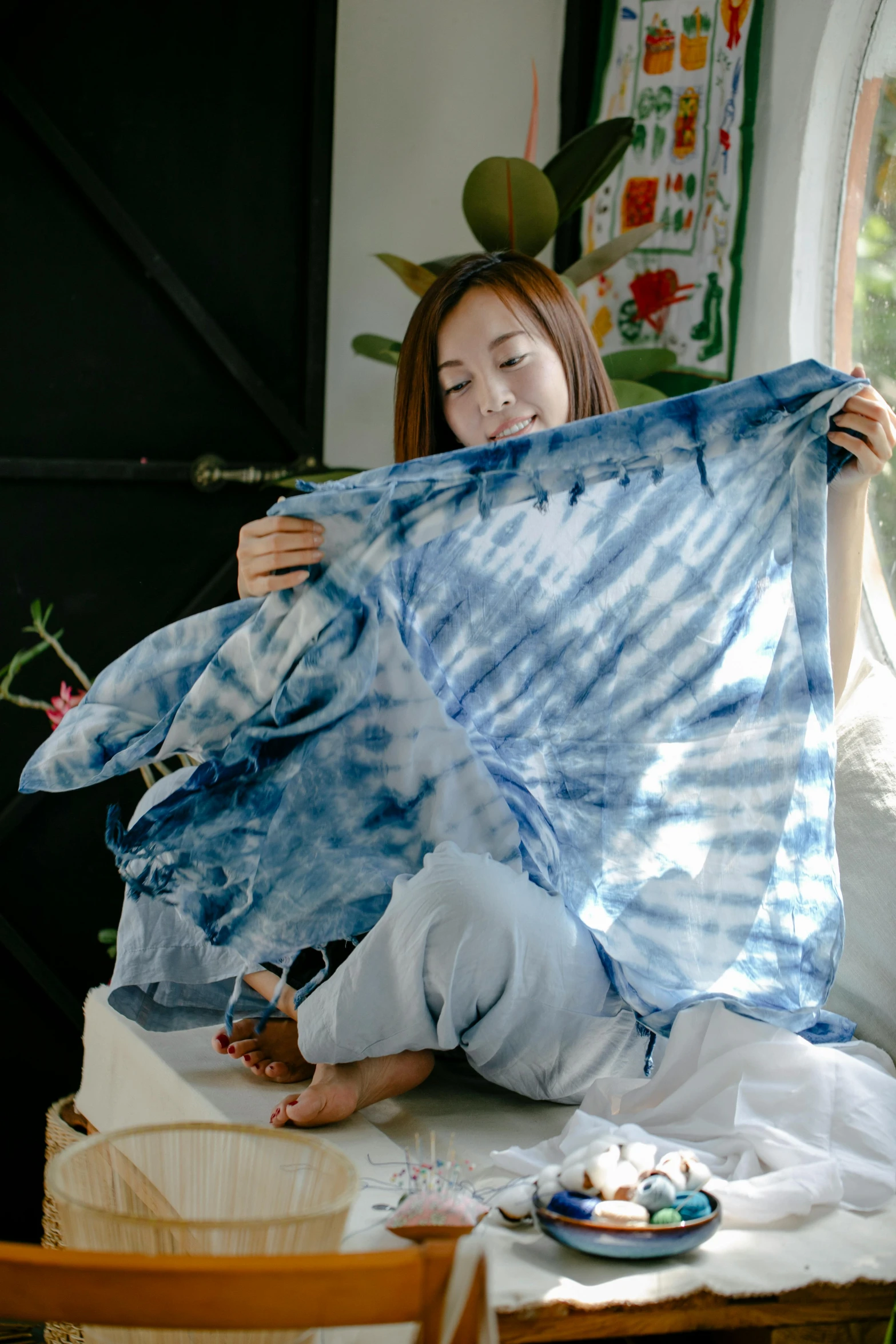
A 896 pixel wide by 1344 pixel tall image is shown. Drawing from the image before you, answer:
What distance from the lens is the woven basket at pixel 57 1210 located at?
1.48 metres

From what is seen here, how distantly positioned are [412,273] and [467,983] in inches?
53.5

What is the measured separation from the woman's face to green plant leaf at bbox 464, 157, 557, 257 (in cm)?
46

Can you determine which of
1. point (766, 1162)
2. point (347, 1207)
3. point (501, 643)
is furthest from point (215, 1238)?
point (501, 643)

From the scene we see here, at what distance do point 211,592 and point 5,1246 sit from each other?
1.95 metres

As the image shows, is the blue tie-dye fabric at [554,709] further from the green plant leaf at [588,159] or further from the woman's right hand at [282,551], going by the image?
the green plant leaf at [588,159]

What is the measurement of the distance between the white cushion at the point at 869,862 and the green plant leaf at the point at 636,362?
86cm

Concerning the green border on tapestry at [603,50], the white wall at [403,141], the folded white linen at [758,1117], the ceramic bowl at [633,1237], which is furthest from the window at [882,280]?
the ceramic bowl at [633,1237]

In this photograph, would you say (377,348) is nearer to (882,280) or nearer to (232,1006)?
(882,280)

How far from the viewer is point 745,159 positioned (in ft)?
6.84

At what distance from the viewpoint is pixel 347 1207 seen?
0.68 m

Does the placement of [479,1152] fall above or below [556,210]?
below

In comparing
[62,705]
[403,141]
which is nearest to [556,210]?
[403,141]

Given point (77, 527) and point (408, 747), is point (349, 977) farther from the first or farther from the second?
point (77, 527)

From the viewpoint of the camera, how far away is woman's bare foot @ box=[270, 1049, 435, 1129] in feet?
3.60
